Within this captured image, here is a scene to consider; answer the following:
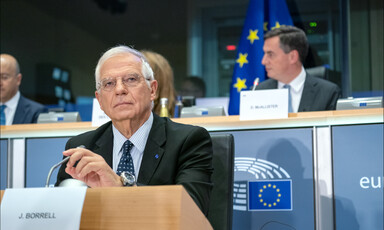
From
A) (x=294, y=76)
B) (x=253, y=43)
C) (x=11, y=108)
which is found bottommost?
(x=11, y=108)

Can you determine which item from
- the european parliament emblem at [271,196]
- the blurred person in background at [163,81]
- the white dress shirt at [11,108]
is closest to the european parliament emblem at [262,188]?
the european parliament emblem at [271,196]

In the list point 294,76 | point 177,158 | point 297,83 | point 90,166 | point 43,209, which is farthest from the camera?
point 294,76

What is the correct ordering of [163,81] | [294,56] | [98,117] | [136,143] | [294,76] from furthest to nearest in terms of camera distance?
1. [294,56]
2. [294,76]
3. [163,81]
4. [98,117]
5. [136,143]

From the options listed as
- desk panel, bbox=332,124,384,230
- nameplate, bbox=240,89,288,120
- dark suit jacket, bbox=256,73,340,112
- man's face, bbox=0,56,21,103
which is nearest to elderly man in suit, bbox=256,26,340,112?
dark suit jacket, bbox=256,73,340,112

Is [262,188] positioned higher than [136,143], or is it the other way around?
[136,143]

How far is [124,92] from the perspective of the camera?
2.55 m

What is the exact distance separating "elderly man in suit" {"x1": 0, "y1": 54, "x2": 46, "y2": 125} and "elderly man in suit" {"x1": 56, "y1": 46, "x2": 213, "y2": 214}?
6.72ft

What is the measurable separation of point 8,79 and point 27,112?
70cm

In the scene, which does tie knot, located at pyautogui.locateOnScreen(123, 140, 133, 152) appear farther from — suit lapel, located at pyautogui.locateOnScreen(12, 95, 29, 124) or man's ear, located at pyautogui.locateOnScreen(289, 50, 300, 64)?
man's ear, located at pyautogui.locateOnScreen(289, 50, 300, 64)

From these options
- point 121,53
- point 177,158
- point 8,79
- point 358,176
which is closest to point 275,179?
point 358,176

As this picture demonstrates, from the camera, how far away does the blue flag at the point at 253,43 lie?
562 cm

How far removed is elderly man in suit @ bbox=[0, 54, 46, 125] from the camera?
4652 mm

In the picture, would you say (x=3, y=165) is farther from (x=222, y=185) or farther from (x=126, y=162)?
(x=222, y=185)

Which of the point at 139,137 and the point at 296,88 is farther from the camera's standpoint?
the point at 296,88
